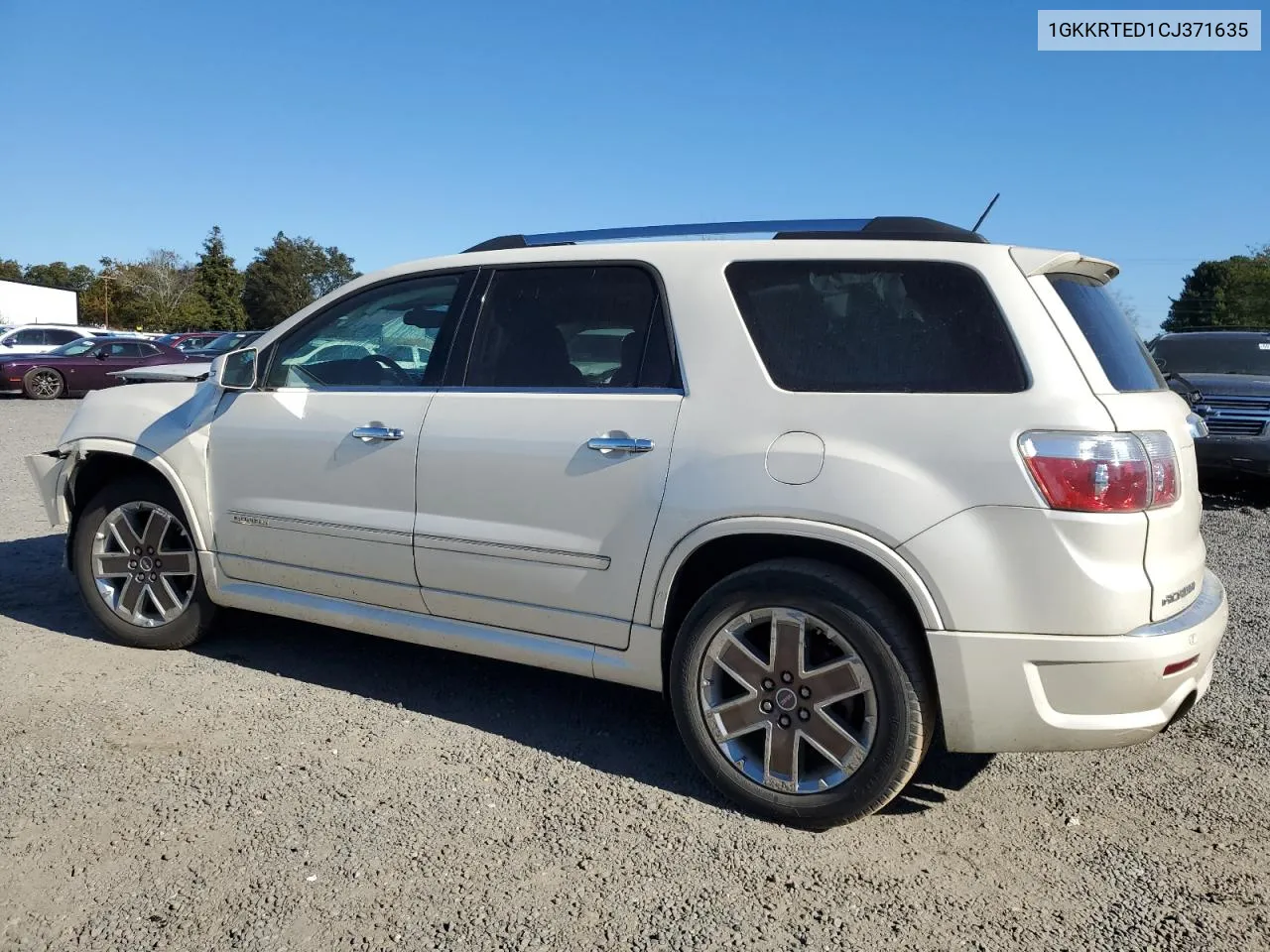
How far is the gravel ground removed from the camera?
262 cm

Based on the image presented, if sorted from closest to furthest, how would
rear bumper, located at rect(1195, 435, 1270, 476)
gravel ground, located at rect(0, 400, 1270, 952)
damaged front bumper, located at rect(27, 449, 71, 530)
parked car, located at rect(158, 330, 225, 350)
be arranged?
gravel ground, located at rect(0, 400, 1270, 952) → damaged front bumper, located at rect(27, 449, 71, 530) → rear bumper, located at rect(1195, 435, 1270, 476) → parked car, located at rect(158, 330, 225, 350)

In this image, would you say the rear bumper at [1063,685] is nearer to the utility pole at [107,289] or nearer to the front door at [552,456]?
the front door at [552,456]

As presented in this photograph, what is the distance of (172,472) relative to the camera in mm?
4449

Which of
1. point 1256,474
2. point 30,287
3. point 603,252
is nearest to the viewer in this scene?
point 603,252

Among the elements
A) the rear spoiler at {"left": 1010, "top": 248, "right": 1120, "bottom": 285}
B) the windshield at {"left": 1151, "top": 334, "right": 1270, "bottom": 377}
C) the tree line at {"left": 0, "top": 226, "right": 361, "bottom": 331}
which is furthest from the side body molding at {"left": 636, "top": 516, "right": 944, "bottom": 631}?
the tree line at {"left": 0, "top": 226, "right": 361, "bottom": 331}

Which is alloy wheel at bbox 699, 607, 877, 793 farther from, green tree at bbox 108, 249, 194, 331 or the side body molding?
green tree at bbox 108, 249, 194, 331

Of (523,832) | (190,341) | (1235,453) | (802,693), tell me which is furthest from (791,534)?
(190,341)

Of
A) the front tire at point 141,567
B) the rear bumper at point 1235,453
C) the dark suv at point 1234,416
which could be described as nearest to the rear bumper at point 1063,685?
the front tire at point 141,567

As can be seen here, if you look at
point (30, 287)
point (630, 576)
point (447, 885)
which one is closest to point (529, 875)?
point (447, 885)

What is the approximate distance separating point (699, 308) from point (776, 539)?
835 mm

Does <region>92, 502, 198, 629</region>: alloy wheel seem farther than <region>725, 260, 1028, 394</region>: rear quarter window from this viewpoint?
Yes

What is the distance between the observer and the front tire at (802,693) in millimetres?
3002

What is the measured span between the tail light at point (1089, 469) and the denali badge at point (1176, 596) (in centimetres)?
29

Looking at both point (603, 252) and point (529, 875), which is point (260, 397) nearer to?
Result: point (603, 252)
